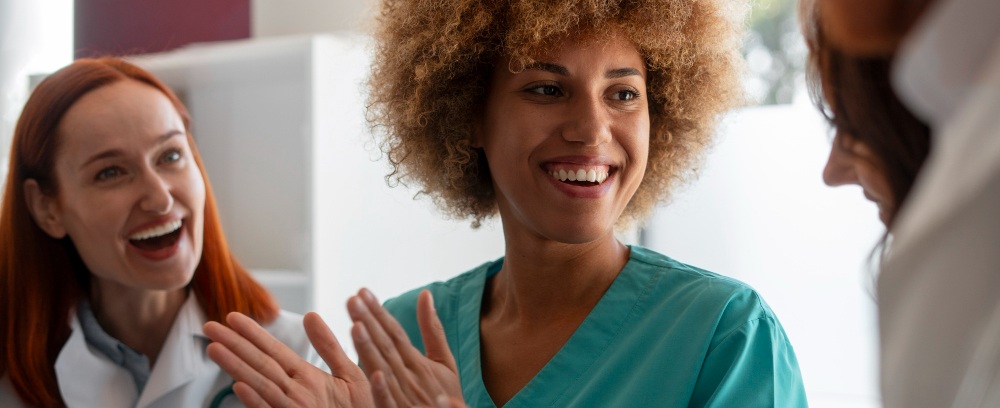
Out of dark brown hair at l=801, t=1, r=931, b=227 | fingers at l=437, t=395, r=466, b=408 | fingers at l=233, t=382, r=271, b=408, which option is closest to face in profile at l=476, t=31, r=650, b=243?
fingers at l=437, t=395, r=466, b=408

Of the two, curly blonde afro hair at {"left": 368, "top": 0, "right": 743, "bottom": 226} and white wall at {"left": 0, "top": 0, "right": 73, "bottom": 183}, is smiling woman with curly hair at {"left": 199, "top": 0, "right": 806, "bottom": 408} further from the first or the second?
white wall at {"left": 0, "top": 0, "right": 73, "bottom": 183}

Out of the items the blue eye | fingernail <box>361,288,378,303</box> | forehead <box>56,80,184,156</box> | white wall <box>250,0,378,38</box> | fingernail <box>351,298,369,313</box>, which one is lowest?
fingernail <box>351,298,369,313</box>

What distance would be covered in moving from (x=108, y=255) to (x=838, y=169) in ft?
3.80

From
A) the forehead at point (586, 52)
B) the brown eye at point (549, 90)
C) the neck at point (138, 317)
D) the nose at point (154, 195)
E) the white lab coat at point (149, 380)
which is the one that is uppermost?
the forehead at point (586, 52)

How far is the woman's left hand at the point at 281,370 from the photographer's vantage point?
43.8 inches

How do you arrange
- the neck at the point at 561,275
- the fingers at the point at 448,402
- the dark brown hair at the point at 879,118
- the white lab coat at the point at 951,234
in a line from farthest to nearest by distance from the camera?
the neck at the point at 561,275
the fingers at the point at 448,402
the dark brown hair at the point at 879,118
the white lab coat at the point at 951,234

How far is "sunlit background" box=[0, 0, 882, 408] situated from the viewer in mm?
2090

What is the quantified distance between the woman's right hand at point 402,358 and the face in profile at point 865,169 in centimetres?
49

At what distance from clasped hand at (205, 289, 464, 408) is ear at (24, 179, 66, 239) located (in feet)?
1.75

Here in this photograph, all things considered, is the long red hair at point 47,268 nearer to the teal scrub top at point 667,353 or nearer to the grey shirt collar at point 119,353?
the grey shirt collar at point 119,353

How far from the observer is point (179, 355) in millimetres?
1471

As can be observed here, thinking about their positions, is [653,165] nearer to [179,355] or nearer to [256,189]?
[179,355]

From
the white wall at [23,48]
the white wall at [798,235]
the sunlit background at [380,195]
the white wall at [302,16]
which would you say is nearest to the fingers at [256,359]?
the sunlit background at [380,195]

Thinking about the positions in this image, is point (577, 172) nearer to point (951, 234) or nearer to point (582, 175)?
point (582, 175)
